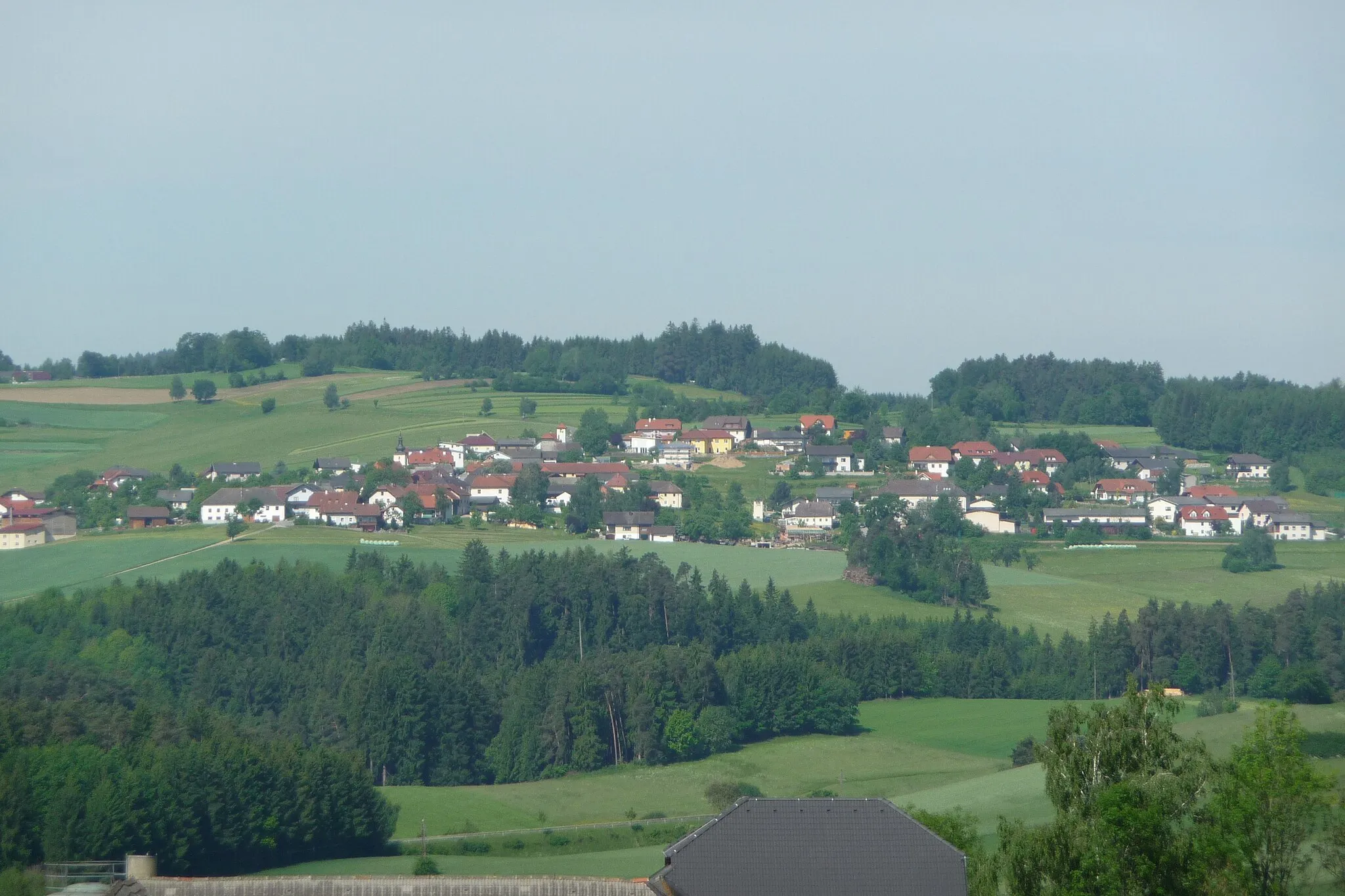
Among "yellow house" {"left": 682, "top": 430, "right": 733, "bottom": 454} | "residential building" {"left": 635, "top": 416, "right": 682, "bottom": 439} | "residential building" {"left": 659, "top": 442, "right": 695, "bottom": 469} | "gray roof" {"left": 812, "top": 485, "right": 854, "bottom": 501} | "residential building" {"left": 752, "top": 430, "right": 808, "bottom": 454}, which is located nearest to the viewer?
"gray roof" {"left": 812, "top": 485, "right": 854, "bottom": 501}

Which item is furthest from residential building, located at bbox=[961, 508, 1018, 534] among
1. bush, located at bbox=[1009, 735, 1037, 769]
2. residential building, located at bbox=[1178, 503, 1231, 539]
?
bush, located at bbox=[1009, 735, 1037, 769]

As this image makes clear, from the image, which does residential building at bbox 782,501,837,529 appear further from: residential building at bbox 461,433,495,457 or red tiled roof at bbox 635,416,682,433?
red tiled roof at bbox 635,416,682,433

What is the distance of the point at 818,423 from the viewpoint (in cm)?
14788

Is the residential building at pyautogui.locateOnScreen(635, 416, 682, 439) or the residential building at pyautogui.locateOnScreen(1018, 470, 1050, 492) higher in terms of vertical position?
the residential building at pyautogui.locateOnScreen(635, 416, 682, 439)

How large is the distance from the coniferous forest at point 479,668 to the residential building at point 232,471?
3343cm

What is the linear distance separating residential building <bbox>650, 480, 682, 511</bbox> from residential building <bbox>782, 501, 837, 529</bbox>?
7.59 m

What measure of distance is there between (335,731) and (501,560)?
21.5m

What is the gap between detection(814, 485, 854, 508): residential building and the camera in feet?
385

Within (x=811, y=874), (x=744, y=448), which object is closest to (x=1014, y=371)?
(x=744, y=448)

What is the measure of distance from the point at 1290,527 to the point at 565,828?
7588cm

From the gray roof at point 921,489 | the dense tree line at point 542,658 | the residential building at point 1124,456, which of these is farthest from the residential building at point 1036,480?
the dense tree line at point 542,658

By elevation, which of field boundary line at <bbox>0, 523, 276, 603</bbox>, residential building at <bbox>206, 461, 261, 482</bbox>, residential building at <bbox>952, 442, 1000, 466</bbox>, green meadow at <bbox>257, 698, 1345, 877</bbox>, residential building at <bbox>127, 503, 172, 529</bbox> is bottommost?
green meadow at <bbox>257, 698, 1345, 877</bbox>

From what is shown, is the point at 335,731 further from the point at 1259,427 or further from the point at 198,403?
the point at 1259,427

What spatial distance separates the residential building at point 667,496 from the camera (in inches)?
4580
